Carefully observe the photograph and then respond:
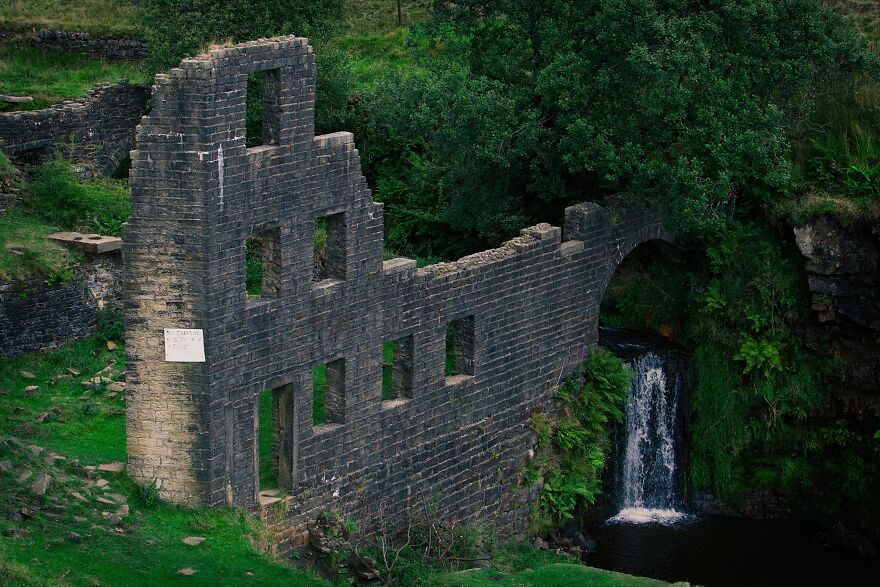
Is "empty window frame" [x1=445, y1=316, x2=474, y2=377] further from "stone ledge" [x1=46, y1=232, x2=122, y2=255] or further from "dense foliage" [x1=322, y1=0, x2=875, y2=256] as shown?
"stone ledge" [x1=46, y1=232, x2=122, y2=255]

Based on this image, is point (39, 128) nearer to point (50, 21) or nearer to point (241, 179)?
point (50, 21)

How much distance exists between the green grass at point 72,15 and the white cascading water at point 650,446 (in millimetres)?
19103

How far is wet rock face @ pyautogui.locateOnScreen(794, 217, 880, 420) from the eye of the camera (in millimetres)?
32469

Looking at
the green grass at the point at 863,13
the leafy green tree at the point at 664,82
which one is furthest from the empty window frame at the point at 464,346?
the green grass at the point at 863,13

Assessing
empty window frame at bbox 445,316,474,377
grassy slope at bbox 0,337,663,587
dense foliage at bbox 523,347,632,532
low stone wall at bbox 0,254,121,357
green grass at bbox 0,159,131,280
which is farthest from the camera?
green grass at bbox 0,159,131,280

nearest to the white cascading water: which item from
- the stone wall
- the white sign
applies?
the white sign

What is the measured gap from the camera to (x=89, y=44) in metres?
44.9

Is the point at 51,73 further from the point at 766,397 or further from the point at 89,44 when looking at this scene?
the point at 766,397

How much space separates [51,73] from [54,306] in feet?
46.8

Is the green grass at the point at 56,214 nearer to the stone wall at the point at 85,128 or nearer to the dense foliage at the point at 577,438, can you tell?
the stone wall at the point at 85,128

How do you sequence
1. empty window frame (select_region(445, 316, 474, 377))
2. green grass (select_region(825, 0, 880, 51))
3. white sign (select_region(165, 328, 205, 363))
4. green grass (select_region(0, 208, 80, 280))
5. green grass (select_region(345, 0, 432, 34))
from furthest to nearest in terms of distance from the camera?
green grass (select_region(345, 0, 432, 34)) → green grass (select_region(825, 0, 880, 51)) → green grass (select_region(0, 208, 80, 280)) → empty window frame (select_region(445, 316, 474, 377)) → white sign (select_region(165, 328, 205, 363))

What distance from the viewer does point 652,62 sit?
29.0 m

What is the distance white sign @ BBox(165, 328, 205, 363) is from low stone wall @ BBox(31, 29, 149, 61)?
23143 mm

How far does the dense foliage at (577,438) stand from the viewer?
30.3 m
